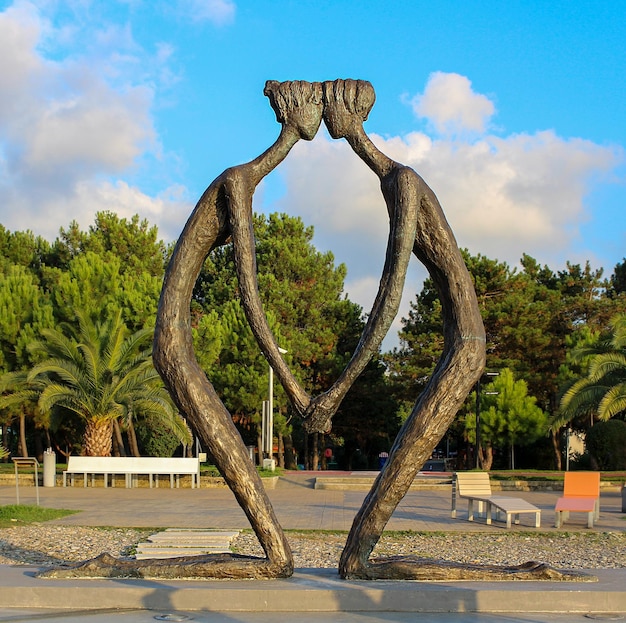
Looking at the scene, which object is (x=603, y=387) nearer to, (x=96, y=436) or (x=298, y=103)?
(x=96, y=436)

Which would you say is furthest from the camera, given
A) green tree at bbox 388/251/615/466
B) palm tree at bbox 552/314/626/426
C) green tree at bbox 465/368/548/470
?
green tree at bbox 388/251/615/466

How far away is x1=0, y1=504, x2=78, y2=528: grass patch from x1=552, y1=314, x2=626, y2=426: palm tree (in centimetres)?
1475

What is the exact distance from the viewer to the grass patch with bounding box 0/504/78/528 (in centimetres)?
1339

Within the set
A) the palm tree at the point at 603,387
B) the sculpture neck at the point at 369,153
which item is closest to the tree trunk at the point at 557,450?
the palm tree at the point at 603,387

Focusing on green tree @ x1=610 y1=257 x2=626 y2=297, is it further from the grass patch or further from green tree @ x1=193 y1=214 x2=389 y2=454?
the grass patch

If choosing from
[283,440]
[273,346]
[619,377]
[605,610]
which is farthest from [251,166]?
[283,440]

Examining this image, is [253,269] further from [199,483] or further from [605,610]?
[199,483]

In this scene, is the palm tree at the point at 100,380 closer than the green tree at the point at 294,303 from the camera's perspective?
Yes

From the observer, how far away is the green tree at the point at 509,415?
112 ft

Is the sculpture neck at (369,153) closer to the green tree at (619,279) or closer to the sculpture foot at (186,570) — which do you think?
the sculpture foot at (186,570)

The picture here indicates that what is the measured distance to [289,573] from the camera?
276 inches

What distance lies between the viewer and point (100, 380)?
23.8 metres

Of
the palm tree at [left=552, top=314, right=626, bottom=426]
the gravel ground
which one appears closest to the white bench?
the gravel ground

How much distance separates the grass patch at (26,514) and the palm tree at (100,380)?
824cm
